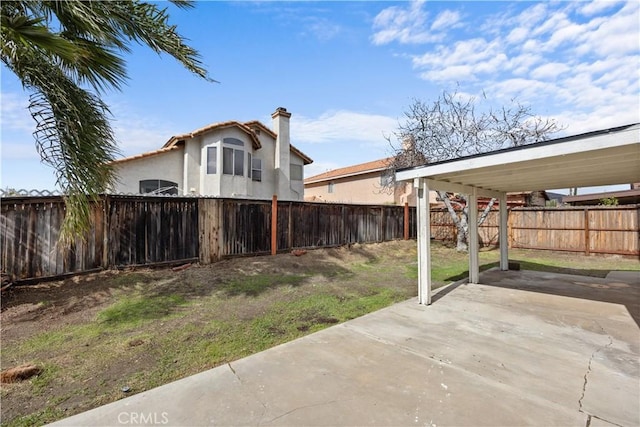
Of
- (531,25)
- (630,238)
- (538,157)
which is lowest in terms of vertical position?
(630,238)

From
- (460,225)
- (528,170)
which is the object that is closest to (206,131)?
(460,225)

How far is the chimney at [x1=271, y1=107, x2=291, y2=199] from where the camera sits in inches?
665

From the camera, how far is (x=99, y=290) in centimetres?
582

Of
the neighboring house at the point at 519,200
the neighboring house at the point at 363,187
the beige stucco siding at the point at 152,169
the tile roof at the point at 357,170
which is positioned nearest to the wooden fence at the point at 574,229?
the neighboring house at the point at 519,200

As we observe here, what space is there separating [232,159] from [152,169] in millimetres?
3697

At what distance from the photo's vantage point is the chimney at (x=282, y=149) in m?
16.9

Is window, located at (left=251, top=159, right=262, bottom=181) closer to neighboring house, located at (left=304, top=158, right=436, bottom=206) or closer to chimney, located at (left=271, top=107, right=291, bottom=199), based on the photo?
chimney, located at (left=271, top=107, right=291, bottom=199)

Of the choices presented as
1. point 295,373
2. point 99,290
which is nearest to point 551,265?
point 295,373

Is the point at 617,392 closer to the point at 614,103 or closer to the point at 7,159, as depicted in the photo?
Answer: the point at 7,159

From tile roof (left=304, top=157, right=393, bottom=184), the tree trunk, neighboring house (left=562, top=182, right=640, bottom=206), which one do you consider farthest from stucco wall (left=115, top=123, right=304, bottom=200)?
neighboring house (left=562, top=182, right=640, bottom=206)

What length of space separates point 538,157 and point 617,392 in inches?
111

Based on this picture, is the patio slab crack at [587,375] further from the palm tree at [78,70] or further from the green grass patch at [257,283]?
the palm tree at [78,70]
